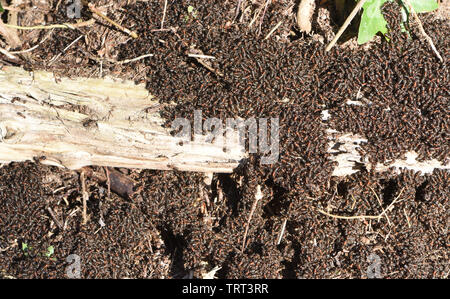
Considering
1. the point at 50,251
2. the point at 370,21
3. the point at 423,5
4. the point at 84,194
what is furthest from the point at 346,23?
the point at 50,251

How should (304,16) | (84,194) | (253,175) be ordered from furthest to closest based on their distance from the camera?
(84,194) < (304,16) < (253,175)

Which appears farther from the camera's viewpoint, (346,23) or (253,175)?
(253,175)

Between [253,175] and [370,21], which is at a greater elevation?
[370,21]

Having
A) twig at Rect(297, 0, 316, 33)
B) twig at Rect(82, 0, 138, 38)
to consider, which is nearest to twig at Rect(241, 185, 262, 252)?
twig at Rect(297, 0, 316, 33)

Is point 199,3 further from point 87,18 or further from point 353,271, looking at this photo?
point 353,271

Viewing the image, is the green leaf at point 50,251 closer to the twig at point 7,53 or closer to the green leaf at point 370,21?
the twig at point 7,53

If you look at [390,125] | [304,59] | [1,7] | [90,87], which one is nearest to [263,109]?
[304,59]

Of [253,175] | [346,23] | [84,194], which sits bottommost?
[84,194]

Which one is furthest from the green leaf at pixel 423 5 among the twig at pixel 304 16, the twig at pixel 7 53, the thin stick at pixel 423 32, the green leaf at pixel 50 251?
the green leaf at pixel 50 251

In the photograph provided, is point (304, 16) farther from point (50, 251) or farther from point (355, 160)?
point (50, 251)
